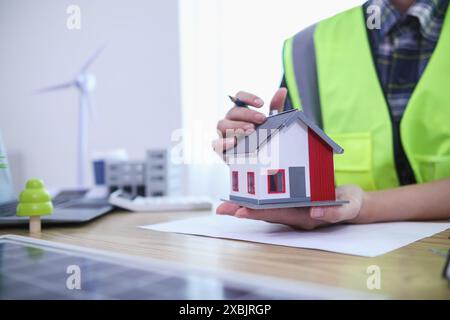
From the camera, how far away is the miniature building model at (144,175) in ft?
3.48

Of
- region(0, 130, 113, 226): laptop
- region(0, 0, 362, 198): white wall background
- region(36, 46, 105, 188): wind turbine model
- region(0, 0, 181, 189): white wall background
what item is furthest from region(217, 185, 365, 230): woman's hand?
region(0, 0, 181, 189): white wall background

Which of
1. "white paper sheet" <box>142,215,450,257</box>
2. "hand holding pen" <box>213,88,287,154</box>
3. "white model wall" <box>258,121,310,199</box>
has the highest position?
"hand holding pen" <box>213,88,287,154</box>

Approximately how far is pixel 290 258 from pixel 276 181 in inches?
5.3

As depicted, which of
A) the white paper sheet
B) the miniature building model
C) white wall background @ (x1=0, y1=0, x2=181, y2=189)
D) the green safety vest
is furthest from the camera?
white wall background @ (x1=0, y1=0, x2=181, y2=189)

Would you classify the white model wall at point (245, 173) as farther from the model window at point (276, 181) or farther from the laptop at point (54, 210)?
the laptop at point (54, 210)

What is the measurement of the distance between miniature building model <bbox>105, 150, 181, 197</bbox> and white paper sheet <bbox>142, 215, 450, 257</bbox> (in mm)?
442

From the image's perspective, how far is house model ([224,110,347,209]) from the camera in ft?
1.65

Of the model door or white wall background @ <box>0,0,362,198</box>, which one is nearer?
the model door

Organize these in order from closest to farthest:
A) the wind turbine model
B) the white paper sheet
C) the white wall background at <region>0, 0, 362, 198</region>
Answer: the white paper sheet
the white wall background at <region>0, 0, 362, 198</region>
the wind turbine model

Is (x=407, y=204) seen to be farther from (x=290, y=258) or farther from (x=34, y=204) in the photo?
(x=34, y=204)

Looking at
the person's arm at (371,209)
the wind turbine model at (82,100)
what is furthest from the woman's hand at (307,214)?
the wind turbine model at (82,100)

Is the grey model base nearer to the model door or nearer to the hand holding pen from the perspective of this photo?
the model door

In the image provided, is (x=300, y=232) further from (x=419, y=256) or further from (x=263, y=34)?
(x=263, y=34)

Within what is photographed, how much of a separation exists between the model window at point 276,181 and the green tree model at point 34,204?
320 mm
